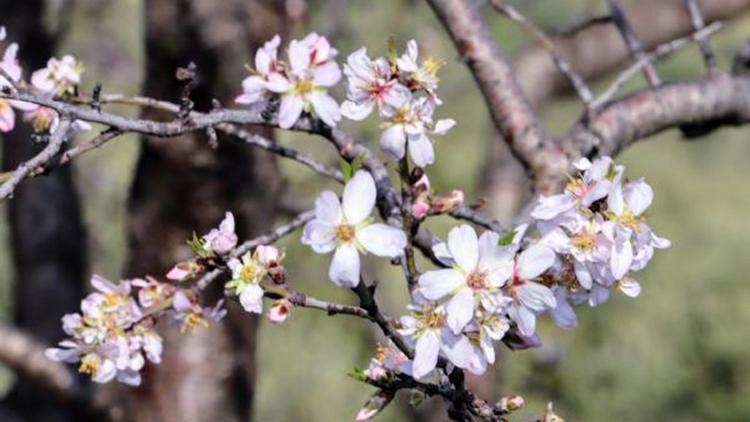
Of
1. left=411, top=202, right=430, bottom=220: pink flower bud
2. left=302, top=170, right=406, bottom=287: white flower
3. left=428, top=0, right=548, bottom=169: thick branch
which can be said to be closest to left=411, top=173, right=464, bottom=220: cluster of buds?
left=411, top=202, right=430, bottom=220: pink flower bud

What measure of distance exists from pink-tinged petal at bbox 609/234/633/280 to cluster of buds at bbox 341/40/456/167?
0.69 ft

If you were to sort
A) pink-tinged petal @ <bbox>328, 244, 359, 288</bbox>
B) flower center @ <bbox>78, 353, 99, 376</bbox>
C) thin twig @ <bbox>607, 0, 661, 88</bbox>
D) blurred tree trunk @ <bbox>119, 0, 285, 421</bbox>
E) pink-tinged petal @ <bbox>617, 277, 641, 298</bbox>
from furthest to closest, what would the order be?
1. blurred tree trunk @ <bbox>119, 0, 285, 421</bbox>
2. thin twig @ <bbox>607, 0, 661, 88</bbox>
3. flower center @ <bbox>78, 353, 99, 376</bbox>
4. pink-tinged petal @ <bbox>617, 277, 641, 298</bbox>
5. pink-tinged petal @ <bbox>328, 244, 359, 288</bbox>

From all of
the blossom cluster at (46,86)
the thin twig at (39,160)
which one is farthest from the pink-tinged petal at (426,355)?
the blossom cluster at (46,86)

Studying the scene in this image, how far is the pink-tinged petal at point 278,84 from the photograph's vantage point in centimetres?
114

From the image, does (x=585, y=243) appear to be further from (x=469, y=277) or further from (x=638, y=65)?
(x=638, y=65)

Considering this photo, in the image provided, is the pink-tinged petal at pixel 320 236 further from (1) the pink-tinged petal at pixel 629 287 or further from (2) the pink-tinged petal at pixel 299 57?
(1) the pink-tinged petal at pixel 629 287

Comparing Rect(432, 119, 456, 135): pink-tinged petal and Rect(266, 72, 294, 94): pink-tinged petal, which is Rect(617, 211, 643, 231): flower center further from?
Rect(266, 72, 294, 94): pink-tinged petal

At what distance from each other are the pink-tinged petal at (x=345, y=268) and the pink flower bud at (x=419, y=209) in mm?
149

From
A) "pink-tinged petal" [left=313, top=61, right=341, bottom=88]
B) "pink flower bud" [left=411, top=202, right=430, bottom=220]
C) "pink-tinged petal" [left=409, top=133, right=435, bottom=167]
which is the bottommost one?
"pink flower bud" [left=411, top=202, right=430, bottom=220]

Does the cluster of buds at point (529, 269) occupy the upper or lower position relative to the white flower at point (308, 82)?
lower

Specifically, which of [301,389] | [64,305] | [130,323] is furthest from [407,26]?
[130,323]

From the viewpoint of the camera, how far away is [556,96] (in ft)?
14.9

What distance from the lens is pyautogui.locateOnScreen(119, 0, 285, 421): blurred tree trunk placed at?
88.7 inches

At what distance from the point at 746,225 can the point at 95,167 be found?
5.85 m
